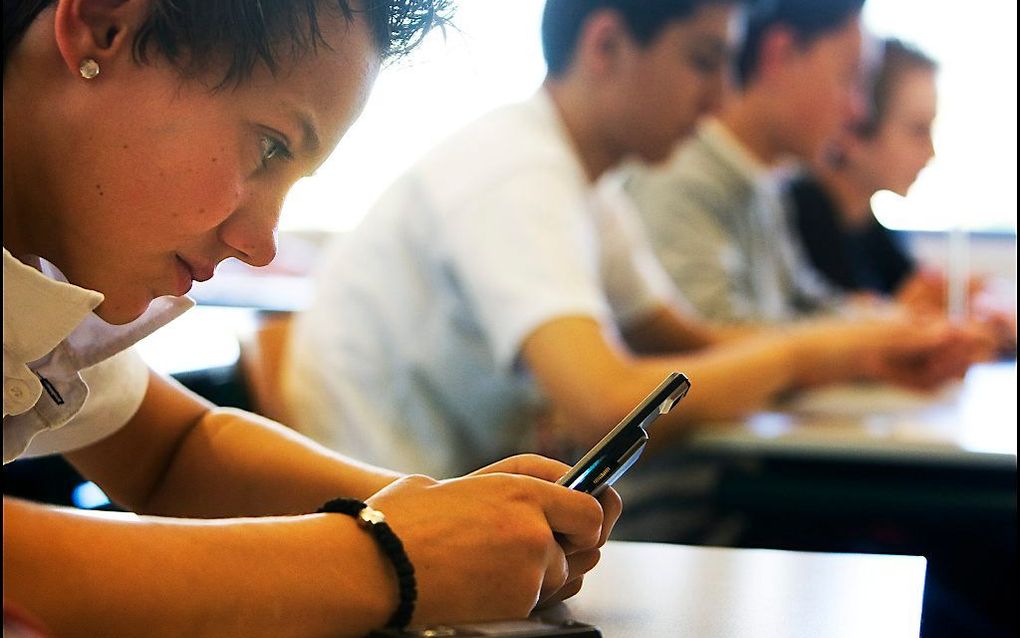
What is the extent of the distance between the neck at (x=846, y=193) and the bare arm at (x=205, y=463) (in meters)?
2.86

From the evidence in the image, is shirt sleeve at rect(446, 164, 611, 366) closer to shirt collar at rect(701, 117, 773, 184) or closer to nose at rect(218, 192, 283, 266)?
nose at rect(218, 192, 283, 266)

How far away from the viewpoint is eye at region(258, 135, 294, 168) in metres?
0.64

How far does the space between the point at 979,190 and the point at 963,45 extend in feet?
1.48

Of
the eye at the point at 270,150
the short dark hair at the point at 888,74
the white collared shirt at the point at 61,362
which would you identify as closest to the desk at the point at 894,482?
the white collared shirt at the point at 61,362

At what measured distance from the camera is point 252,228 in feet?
2.22

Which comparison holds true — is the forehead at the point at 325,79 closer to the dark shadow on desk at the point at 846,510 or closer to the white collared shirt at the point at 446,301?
the white collared shirt at the point at 446,301

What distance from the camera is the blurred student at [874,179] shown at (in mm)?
3305

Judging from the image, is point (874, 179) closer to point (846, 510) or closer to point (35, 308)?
point (846, 510)

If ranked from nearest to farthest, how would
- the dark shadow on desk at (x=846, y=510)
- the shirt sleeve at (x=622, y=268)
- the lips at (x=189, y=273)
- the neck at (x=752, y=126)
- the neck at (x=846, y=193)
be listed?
the lips at (x=189, y=273) → the dark shadow on desk at (x=846, y=510) → the shirt sleeve at (x=622, y=268) → the neck at (x=752, y=126) → the neck at (x=846, y=193)

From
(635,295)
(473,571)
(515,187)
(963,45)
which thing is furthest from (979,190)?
(473,571)

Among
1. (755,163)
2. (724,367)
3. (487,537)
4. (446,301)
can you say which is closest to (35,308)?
(487,537)

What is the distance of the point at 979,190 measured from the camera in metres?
3.79

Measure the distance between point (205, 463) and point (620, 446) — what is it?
0.35 metres

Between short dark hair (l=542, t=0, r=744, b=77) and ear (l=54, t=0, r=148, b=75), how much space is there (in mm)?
1232
